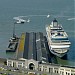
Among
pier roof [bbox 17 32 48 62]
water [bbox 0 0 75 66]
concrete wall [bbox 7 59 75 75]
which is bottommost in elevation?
concrete wall [bbox 7 59 75 75]

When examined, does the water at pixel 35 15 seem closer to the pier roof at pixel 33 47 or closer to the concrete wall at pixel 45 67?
the pier roof at pixel 33 47

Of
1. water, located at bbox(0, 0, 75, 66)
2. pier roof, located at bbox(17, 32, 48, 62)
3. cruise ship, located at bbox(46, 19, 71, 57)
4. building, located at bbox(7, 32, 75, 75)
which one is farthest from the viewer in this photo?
water, located at bbox(0, 0, 75, 66)

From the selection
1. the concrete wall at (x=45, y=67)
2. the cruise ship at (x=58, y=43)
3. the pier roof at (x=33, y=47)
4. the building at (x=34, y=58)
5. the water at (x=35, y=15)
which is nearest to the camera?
the concrete wall at (x=45, y=67)

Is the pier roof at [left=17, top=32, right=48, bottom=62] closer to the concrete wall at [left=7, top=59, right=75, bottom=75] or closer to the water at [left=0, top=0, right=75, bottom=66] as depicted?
the water at [left=0, top=0, right=75, bottom=66]

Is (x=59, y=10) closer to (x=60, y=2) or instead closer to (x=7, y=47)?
(x=60, y=2)

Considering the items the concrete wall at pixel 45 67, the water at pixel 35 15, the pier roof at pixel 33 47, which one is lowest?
the concrete wall at pixel 45 67

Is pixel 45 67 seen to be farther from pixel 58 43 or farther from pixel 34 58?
pixel 58 43

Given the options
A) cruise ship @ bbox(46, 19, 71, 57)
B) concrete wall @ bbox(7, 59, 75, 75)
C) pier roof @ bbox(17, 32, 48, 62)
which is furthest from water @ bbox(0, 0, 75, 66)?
concrete wall @ bbox(7, 59, 75, 75)

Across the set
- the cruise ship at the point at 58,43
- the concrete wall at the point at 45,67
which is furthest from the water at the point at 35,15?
the concrete wall at the point at 45,67

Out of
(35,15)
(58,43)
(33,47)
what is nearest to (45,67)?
(33,47)
